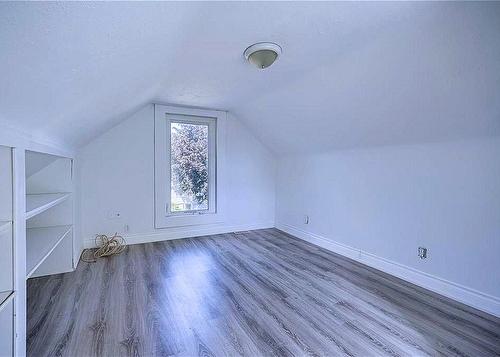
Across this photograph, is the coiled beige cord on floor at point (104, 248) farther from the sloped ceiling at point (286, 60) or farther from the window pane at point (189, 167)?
the sloped ceiling at point (286, 60)

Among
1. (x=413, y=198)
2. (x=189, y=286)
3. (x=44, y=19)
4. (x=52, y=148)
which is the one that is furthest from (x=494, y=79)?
(x=52, y=148)

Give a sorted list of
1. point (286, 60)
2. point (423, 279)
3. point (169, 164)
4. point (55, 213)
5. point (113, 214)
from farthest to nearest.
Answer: point (169, 164)
point (113, 214)
point (55, 213)
point (423, 279)
point (286, 60)

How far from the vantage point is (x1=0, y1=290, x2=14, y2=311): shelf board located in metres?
1.02

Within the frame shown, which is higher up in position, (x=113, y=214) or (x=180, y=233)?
(x=113, y=214)

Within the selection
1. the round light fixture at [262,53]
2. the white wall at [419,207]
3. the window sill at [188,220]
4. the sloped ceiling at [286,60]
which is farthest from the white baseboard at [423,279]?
the round light fixture at [262,53]

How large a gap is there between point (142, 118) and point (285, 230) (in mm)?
2725

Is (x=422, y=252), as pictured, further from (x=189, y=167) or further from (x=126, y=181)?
(x=126, y=181)

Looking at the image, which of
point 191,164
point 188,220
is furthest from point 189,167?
point 188,220

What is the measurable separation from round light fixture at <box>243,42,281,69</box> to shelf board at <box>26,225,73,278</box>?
192 centimetres

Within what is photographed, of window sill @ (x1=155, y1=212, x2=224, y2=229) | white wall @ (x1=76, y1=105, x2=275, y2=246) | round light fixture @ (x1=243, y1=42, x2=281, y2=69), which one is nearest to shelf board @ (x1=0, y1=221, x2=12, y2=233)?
round light fixture @ (x1=243, y1=42, x2=281, y2=69)

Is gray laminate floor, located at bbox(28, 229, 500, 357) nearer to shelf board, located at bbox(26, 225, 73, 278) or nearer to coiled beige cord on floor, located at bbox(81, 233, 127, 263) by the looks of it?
coiled beige cord on floor, located at bbox(81, 233, 127, 263)

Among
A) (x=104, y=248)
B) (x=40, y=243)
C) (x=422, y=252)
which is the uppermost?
(x=40, y=243)

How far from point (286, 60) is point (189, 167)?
7.49 feet

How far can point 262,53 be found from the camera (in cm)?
178
